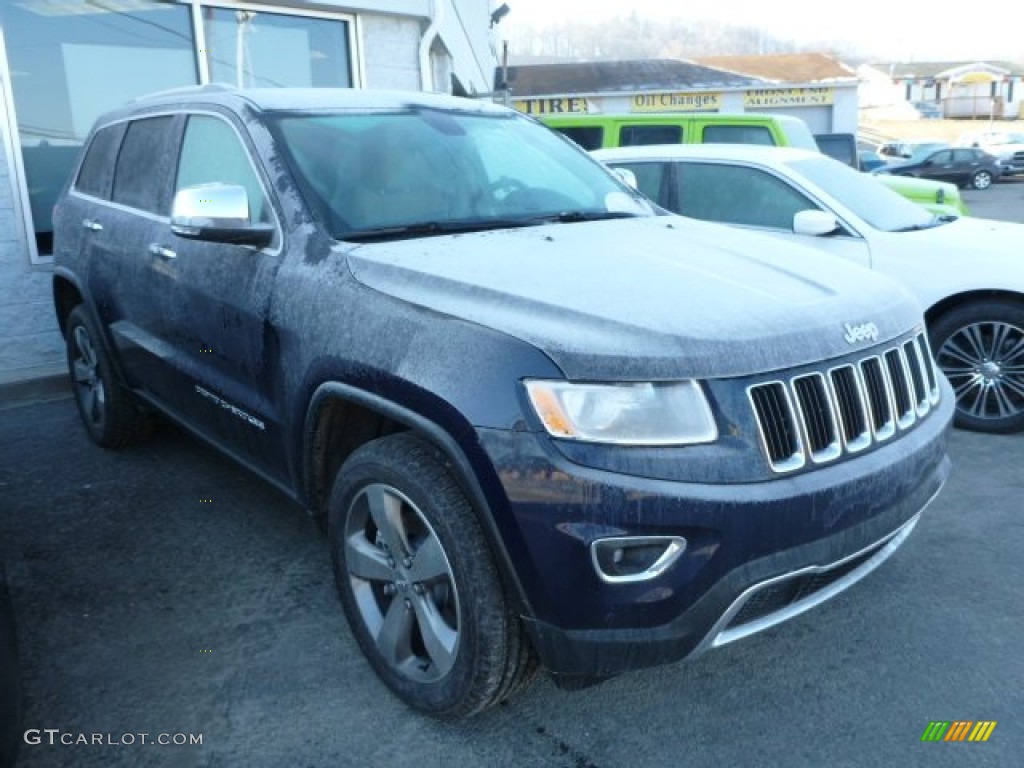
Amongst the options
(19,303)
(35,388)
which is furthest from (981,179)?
(35,388)

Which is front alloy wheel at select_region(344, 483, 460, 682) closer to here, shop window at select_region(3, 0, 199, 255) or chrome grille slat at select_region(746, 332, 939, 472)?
chrome grille slat at select_region(746, 332, 939, 472)

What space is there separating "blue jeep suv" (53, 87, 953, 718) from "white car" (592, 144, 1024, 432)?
231cm

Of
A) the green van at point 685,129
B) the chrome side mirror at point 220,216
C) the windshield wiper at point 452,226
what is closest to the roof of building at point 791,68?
the green van at point 685,129

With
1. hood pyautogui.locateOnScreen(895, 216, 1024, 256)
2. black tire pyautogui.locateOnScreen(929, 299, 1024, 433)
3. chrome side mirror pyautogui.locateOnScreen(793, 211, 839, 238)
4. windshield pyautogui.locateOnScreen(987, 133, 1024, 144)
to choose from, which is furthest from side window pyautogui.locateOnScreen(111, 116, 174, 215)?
windshield pyautogui.locateOnScreen(987, 133, 1024, 144)

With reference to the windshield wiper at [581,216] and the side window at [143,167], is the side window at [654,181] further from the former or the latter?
the side window at [143,167]

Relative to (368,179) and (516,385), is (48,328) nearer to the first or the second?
(368,179)

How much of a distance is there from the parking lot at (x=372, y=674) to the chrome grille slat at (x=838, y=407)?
0.81 meters

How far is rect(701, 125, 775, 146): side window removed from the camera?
31.0 feet

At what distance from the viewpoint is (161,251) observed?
3869mm

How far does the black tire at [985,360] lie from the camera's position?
5179 mm

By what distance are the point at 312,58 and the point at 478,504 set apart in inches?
291

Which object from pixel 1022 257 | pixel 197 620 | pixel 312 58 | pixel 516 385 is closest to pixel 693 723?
pixel 516 385

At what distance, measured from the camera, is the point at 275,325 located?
3.09 meters
